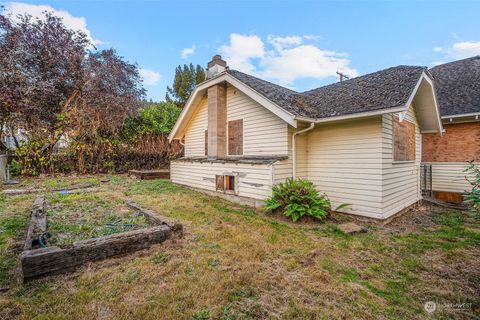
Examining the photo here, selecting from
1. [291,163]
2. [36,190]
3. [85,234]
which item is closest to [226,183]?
[291,163]

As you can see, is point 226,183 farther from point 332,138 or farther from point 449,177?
point 449,177

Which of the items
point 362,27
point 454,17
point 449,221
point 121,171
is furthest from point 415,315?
point 121,171

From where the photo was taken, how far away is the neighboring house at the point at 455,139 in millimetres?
7766

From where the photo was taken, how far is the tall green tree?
2856 cm

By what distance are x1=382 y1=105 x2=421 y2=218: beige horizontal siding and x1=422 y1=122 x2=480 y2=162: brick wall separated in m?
1.35

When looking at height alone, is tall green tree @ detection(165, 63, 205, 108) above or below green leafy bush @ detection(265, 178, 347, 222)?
above

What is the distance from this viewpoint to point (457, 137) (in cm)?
819

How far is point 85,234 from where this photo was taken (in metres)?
3.80

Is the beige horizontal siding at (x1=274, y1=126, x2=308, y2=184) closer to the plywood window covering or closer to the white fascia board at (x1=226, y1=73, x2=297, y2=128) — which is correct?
the white fascia board at (x1=226, y1=73, x2=297, y2=128)

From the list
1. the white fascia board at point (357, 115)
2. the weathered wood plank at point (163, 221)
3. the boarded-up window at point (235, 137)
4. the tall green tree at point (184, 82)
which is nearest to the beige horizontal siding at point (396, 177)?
the white fascia board at point (357, 115)

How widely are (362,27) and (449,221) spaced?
27.9ft

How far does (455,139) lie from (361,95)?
17.6ft

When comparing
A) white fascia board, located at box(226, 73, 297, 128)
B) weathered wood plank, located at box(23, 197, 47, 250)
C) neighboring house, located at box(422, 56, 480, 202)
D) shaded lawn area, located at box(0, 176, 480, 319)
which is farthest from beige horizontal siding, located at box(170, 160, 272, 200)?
neighboring house, located at box(422, 56, 480, 202)

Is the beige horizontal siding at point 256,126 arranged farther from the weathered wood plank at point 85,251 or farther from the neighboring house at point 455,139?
the neighboring house at point 455,139
